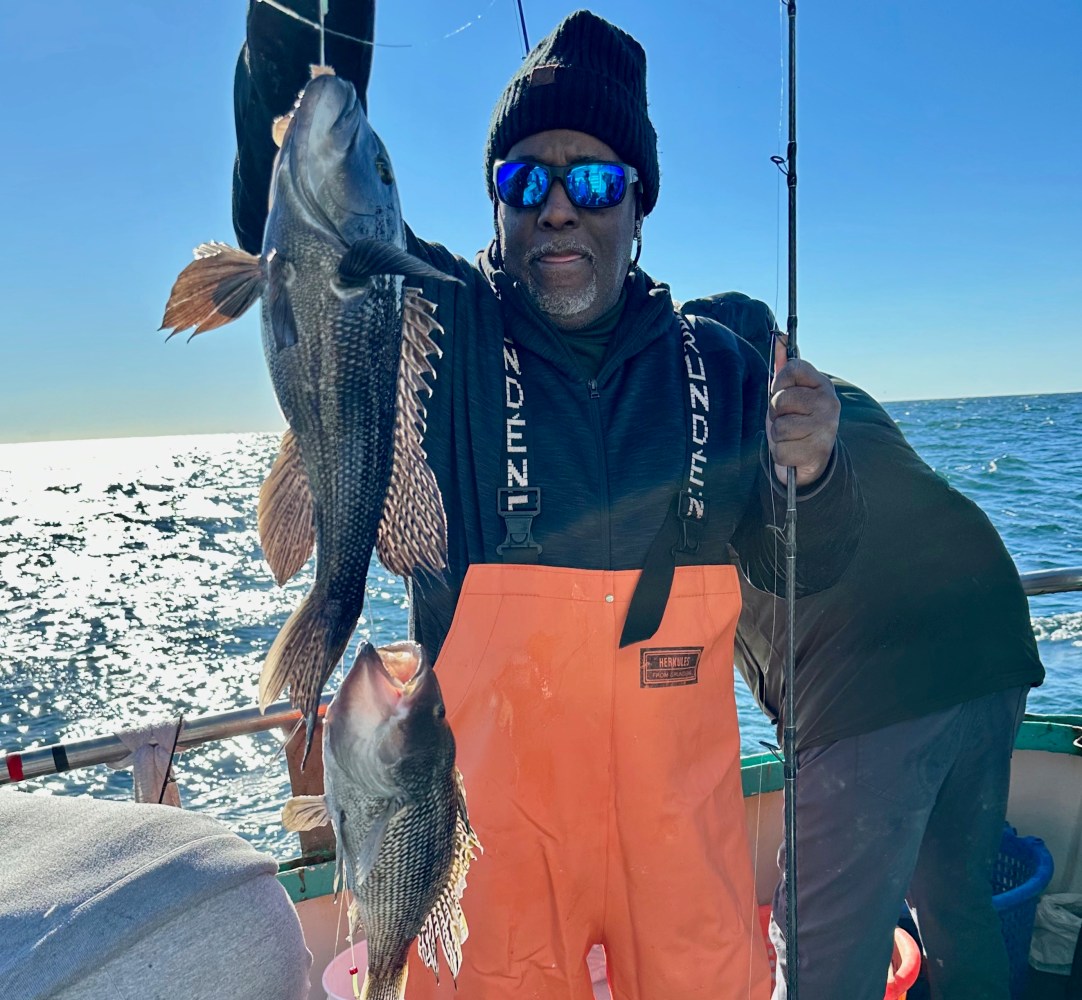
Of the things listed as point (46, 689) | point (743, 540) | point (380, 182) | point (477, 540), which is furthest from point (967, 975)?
point (46, 689)

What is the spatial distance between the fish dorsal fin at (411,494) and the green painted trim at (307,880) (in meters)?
2.27

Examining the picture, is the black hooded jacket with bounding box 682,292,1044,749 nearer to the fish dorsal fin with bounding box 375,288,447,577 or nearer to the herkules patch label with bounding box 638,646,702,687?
the herkules patch label with bounding box 638,646,702,687

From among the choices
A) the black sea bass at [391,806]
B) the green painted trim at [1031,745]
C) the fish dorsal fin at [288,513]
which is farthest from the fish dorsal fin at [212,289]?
the green painted trim at [1031,745]

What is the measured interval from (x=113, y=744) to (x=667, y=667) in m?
2.04

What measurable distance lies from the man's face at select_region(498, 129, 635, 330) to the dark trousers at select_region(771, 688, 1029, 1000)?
2032mm

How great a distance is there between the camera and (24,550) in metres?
48.8

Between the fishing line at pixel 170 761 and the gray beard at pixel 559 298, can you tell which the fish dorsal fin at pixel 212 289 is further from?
the fishing line at pixel 170 761

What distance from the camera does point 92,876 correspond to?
5.64 ft

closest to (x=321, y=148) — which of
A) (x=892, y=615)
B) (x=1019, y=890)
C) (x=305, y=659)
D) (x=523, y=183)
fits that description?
(x=305, y=659)

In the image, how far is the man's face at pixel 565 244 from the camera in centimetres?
264

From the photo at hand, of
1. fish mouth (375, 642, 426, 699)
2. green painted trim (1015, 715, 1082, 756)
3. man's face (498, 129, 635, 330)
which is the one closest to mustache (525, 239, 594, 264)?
man's face (498, 129, 635, 330)

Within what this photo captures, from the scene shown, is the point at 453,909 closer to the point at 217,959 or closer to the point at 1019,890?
the point at 217,959

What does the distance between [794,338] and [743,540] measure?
26.2 inches

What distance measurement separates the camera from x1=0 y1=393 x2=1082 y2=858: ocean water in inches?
→ 486
